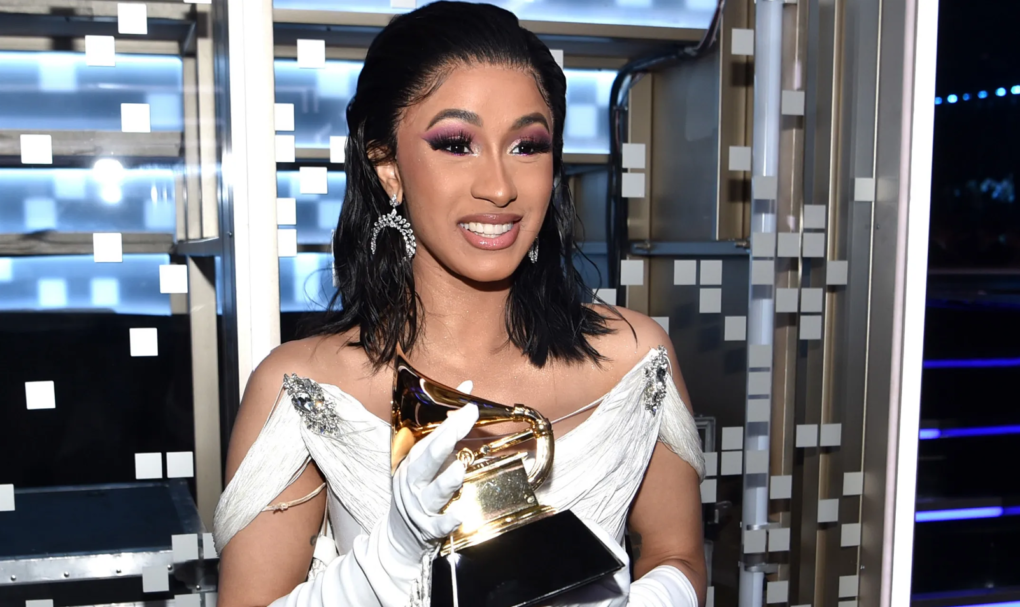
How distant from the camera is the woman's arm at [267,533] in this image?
125cm

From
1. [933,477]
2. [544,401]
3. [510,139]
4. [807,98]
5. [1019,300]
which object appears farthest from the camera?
[1019,300]

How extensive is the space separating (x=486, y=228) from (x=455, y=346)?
9.6 inches

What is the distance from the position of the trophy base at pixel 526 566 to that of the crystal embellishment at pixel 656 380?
0.43 metres

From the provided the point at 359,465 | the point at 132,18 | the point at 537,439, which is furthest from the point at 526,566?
the point at 132,18

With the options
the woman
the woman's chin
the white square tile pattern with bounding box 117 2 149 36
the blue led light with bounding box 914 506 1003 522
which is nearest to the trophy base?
the woman

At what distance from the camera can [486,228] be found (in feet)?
3.95

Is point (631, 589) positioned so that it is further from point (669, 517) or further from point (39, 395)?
point (39, 395)

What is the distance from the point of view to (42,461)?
161 centimetres

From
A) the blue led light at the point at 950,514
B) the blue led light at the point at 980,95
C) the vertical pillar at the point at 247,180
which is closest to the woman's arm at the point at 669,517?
the vertical pillar at the point at 247,180

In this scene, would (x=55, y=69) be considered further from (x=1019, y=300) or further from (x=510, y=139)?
(x=1019, y=300)

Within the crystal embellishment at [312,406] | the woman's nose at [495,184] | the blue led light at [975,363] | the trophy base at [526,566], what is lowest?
the blue led light at [975,363]

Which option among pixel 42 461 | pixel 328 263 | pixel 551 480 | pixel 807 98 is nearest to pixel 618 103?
pixel 807 98

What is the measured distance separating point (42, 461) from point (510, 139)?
1.08 m

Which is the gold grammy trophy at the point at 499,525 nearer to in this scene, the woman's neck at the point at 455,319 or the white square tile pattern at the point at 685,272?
the woman's neck at the point at 455,319
